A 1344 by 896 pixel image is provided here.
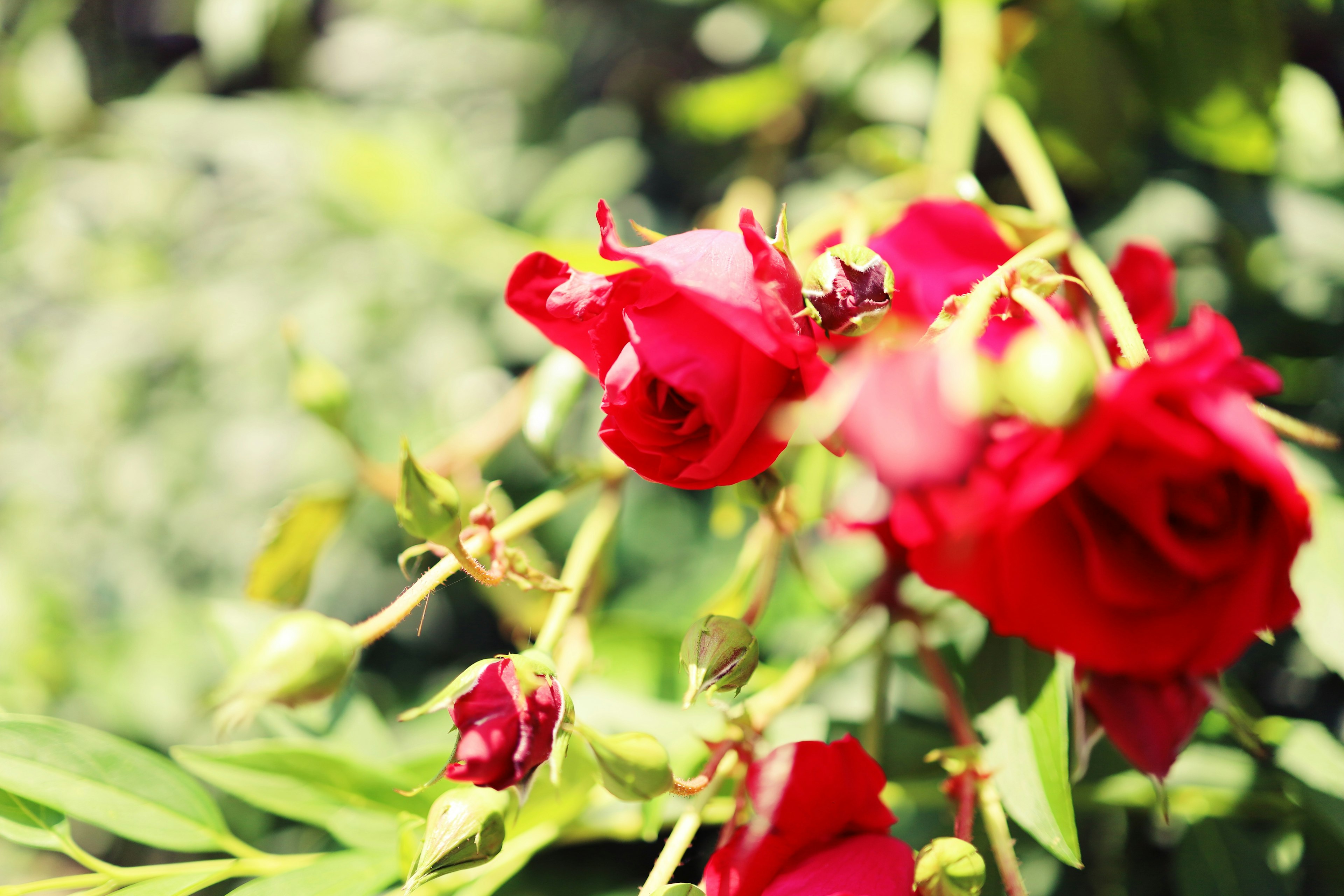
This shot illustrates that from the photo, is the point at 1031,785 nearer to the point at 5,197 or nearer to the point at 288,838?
the point at 288,838

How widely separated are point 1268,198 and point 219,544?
1121 mm

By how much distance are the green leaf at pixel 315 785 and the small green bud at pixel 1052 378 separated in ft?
1.26

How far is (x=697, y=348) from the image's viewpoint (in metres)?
0.31

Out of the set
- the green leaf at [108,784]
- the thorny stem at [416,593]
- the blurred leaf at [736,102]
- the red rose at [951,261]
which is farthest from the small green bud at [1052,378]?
the blurred leaf at [736,102]

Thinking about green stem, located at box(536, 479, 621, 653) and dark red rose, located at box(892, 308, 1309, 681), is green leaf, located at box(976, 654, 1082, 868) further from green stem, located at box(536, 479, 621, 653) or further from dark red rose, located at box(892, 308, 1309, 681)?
green stem, located at box(536, 479, 621, 653)

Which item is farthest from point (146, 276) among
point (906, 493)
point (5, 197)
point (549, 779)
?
point (906, 493)

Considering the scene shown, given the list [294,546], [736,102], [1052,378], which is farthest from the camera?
[736,102]

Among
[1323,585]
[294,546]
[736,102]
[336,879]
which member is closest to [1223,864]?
[1323,585]

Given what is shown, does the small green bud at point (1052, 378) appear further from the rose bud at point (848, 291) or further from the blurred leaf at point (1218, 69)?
the blurred leaf at point (1218, 69)

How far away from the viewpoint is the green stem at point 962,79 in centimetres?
63

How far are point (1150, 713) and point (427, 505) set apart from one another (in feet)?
0.95

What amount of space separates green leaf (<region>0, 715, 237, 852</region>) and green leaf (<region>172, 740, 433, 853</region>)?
16 millimetres

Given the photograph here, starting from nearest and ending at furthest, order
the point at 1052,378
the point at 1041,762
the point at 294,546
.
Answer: the point at 1052,378 < the point at 1041,762 < the point at 294,546

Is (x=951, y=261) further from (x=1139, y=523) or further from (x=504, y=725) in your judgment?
(x=504, y=725)
